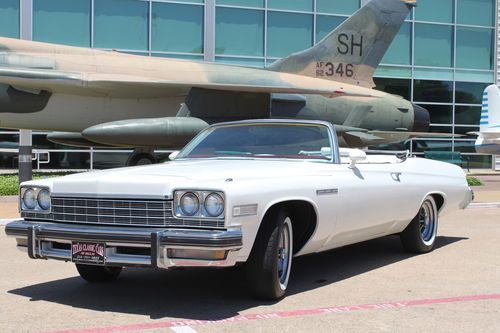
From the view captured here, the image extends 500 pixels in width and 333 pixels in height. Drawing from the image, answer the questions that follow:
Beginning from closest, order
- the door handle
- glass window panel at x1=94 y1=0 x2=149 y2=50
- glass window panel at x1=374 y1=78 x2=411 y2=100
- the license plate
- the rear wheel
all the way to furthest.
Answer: the license plate
the rear wheel
the door handle
glass window panel at x1=94 y1=0 x2=149 y2=50
glass window panel at x1=374 y1=78 x2=411 y2=100

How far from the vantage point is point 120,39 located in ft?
76.4

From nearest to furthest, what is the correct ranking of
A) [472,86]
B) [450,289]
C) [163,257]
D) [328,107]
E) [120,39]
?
1. [163,257]
2. [450,289]
3. [328,107]
4. [120,39]
5. [472,86]

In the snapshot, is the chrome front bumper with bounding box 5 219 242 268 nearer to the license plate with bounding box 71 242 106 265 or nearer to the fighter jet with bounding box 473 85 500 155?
the license plate with bounding box 71 242 106 265

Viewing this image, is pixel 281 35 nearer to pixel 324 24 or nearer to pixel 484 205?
pixel 324 24

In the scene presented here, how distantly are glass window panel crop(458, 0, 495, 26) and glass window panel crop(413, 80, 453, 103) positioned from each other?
3.09m

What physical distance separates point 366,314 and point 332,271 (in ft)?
5.49

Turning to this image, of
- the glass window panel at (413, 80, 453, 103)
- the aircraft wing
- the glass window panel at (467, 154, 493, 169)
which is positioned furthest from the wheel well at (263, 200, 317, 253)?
→ the glass window panel at (467, 154, 493, 169)

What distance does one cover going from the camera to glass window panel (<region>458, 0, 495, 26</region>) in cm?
2831

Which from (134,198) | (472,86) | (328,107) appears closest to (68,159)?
(328,107)

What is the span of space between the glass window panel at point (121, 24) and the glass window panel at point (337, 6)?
24.9ft

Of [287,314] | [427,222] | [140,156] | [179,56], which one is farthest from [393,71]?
[287,314]

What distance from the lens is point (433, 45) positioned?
2781 cm

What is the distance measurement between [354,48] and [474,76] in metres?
12.1

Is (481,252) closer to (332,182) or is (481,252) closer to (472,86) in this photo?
(332,182)
